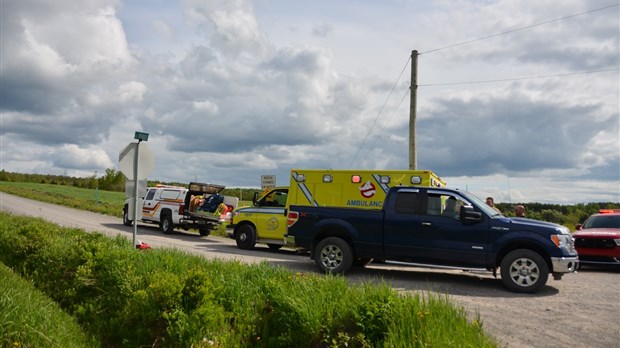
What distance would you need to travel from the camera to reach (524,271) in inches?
397

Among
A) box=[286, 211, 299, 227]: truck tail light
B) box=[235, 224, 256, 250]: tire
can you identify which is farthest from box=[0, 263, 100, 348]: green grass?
box=[235, 224, 256, 250]: tire

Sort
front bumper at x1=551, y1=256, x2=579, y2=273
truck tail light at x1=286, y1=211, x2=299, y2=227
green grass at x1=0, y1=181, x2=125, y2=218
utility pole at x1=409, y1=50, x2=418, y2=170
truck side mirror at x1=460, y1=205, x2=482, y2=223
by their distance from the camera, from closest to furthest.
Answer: front bumper at x1=551, y1=256, x2=579, y2=273
truck side mirror at x1=460, y1=205, x2=482, y2=223
truck tail light at x1=286, y1=211, x2=299, y2=227
utility pole at x1=409, y1=50, x2=418, y2=170
green grass at x1=0, y1=181, x2=125, y2=218

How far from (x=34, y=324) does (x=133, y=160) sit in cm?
613

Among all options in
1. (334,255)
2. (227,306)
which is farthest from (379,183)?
(227,306)

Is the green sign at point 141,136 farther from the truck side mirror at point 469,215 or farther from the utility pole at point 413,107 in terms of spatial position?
the utility pole at point 413,107

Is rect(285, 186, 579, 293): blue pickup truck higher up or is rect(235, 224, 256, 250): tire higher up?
rect(285, 186, 579, 293): blue pickup truck

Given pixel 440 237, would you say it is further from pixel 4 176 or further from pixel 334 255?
pixel 4 176

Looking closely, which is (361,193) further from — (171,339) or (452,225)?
(171,339)

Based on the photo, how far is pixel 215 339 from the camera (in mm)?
6652

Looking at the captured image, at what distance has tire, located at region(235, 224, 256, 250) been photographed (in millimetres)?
18297

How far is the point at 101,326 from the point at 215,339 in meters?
2.31

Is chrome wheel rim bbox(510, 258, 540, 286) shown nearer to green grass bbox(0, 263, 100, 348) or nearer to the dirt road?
the dirt road

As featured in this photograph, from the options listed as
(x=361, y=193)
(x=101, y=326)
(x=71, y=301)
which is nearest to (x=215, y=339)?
(x=101, y=326)

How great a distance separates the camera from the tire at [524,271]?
32.8 feet
